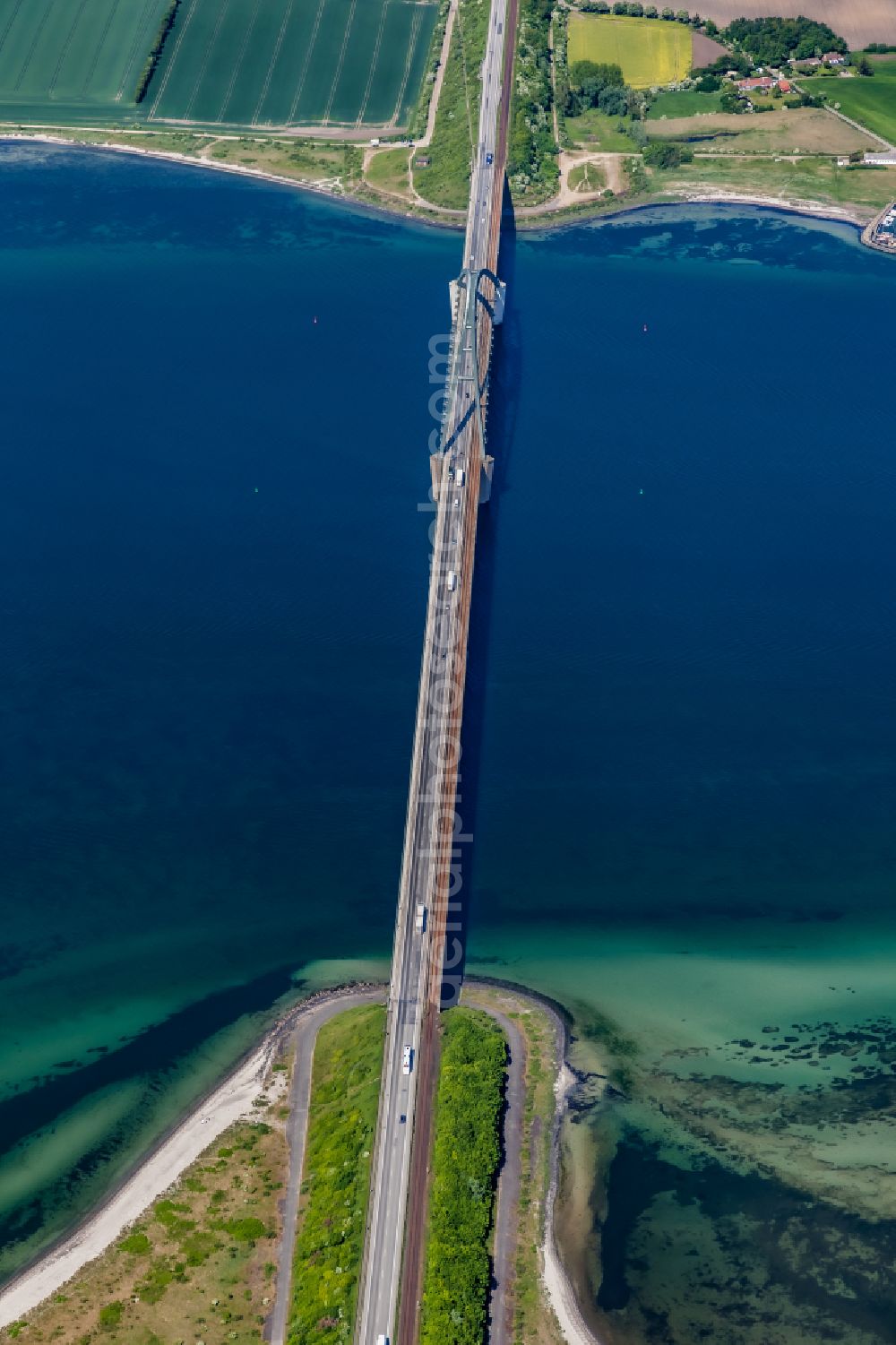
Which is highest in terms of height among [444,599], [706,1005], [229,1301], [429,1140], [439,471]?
[439,471]

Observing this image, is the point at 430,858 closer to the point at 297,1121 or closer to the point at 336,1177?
the point at 297,1121

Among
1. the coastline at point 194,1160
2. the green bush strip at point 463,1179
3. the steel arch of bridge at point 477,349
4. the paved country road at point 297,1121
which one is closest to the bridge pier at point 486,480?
the steel arch of bridge at point 477,349

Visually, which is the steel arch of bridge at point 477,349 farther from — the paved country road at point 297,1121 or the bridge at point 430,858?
the paved country road at point 297,1121

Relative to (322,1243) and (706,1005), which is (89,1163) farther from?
(706,1005)

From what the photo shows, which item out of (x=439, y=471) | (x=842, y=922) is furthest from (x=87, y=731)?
(x=842, y=922)

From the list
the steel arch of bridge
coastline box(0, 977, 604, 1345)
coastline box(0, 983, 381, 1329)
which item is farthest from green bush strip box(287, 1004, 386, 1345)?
the steel arch of bridge

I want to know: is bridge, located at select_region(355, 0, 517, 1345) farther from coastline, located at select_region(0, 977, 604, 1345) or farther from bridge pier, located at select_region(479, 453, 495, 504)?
coastline, located at select_region(0, 977, 604, 1345)
